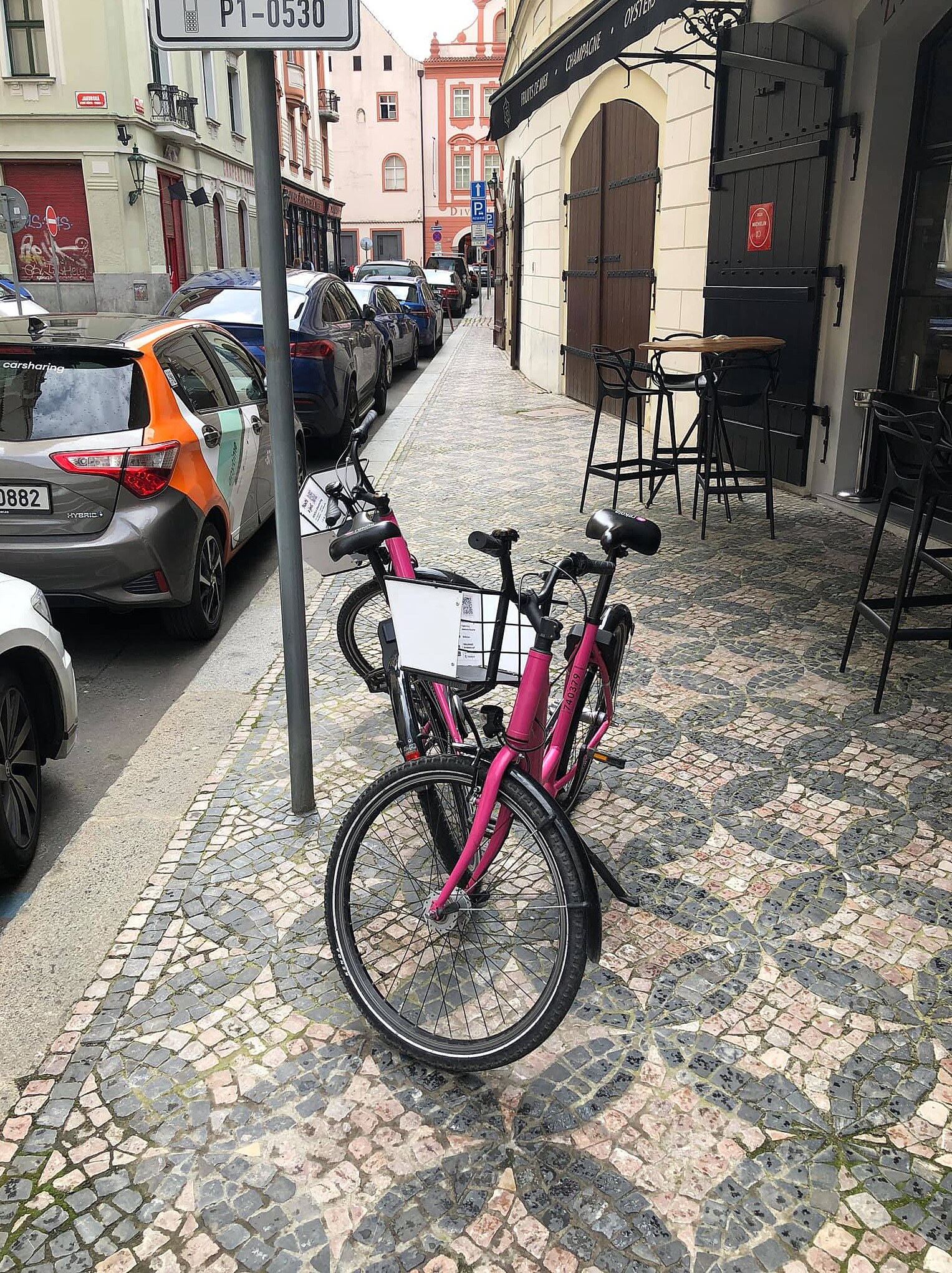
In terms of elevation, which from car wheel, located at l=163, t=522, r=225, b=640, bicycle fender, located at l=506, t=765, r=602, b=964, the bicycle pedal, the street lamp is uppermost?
the street lamp

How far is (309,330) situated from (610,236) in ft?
13.2

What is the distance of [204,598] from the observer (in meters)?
5.46

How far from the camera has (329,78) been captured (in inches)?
2611

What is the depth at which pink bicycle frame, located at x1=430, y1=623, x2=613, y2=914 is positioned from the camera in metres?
A: 2.42

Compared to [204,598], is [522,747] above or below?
above

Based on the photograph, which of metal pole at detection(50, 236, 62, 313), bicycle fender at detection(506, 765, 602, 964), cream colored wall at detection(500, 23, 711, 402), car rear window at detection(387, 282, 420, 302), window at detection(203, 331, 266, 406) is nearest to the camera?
bicycle fender at detection(506, 765, 602, 964)

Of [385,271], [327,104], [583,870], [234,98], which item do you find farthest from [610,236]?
[327,104]

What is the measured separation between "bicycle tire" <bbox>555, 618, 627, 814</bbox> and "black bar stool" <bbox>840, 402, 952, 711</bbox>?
Answer: 4.92 ft

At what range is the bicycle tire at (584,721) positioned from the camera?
2.98 m

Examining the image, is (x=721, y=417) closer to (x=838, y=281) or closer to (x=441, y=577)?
(x=838, y=281)

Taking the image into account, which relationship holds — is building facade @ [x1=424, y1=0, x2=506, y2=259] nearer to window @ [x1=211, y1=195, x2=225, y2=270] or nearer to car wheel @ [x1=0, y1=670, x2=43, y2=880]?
window @ [x1=211, y1=195, x2=225, y2=270]

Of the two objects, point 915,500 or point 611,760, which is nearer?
point 611,760

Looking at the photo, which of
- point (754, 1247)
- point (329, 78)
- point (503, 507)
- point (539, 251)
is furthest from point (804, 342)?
point (329, 78)

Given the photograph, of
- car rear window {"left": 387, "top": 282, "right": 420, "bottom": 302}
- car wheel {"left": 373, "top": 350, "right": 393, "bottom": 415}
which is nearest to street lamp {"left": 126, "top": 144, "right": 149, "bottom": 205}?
car rear window {"left": 387, "top": 282, "right": 420, "bottom": 302}
